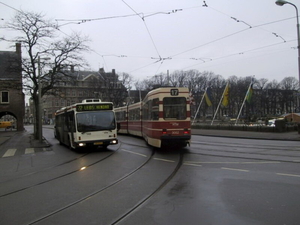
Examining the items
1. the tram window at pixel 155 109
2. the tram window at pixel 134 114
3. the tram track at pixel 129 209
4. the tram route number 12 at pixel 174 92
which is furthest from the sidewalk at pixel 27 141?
the tram track at pixel 129 209

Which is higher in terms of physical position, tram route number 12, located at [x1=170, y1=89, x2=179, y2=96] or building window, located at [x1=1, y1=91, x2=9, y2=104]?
building window, located at [x1=1, y1=91, x2=9, y2=104]

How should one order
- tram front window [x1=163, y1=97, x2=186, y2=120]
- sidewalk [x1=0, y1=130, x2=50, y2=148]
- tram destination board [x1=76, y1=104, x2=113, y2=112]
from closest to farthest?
tram front window [x1=163, y1=97, x2=186, y2=120] → tram destination board [x1=76, y1=104, x2=113, y2=112] → sidewalk [x1=0, y1=130, x2=50, y2=148]

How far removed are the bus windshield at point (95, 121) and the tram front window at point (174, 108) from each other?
11.6ft

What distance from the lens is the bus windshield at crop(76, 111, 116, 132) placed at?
1597 centimetres

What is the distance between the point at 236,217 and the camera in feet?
16.8

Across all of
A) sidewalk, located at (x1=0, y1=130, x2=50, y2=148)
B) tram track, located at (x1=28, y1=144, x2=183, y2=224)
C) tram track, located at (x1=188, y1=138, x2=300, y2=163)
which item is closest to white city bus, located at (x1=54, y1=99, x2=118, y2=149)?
tram track, located at (x1=188, y1=138, x2=300, y2=163)

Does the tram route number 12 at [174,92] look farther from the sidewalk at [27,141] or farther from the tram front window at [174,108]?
the sidewalk at [27,141]

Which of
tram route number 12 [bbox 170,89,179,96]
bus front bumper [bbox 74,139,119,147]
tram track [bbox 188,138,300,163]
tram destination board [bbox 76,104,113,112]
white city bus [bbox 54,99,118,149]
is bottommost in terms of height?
tram track [bbox 188,138,300,163]

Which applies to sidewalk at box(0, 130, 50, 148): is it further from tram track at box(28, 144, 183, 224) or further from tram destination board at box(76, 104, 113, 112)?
tram track at box(28, 144, 183, 224)

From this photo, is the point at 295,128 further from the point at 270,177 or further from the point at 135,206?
the point at 135,206

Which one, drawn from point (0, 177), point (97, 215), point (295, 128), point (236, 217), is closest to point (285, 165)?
point (236, 217)

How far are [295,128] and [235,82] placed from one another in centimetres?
6024

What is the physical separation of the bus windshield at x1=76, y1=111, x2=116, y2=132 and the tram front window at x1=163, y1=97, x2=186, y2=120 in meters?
3.54

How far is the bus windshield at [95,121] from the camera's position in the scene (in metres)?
16.0
